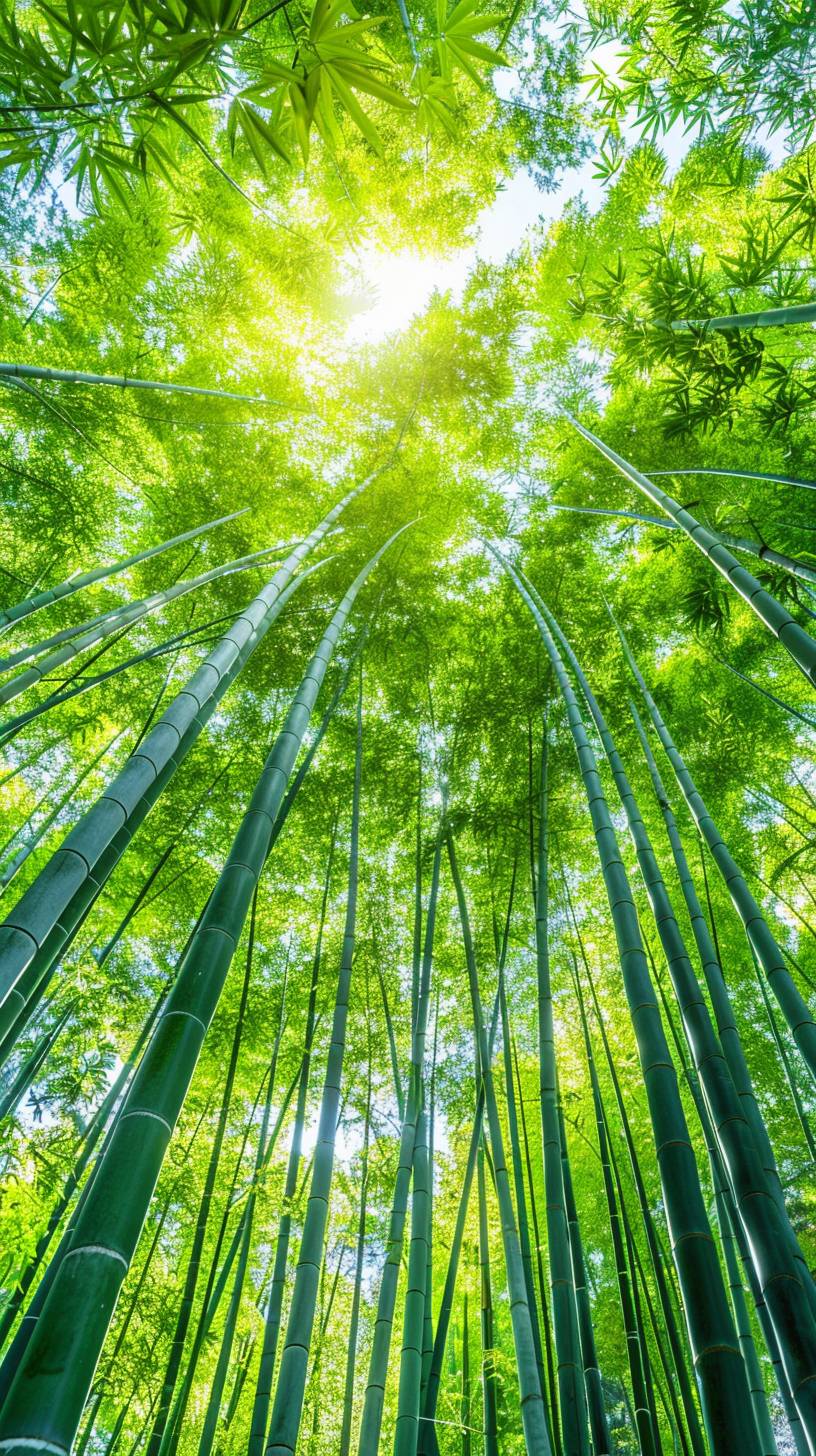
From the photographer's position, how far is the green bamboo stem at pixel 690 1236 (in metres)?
1.04

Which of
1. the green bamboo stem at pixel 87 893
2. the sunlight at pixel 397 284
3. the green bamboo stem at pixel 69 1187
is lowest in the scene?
the green bamboo stem at pixel 87 893

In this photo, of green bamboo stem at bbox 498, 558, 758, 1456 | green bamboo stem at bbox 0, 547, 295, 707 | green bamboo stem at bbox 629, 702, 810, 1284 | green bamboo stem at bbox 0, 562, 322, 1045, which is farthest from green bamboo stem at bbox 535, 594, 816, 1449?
green bamboo stem at bbox 0, 547, 295, 707

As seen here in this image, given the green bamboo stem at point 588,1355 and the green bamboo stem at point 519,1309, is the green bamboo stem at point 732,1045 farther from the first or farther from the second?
the green bamboo stem at point 519,1309

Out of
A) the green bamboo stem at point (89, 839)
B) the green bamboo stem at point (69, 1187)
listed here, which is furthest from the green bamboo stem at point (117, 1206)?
the green bamboo stem at point (69, 1187)

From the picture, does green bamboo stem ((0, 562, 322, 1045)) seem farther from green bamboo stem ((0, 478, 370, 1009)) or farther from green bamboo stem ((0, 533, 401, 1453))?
green bamboo stem ((0, 533, 401, 1453))

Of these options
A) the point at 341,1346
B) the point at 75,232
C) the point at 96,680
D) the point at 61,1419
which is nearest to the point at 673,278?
the point at 96,680

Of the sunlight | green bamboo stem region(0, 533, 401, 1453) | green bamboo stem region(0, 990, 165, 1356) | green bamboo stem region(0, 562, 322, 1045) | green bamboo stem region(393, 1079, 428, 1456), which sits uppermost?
the sunlight

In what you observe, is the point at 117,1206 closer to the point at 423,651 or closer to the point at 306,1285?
the point at 306,1285

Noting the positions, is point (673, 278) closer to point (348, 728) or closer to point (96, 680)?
point (96, 680)

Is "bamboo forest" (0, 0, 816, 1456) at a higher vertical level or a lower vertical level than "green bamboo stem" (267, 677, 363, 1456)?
higher

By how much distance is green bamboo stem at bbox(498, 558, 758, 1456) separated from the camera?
1041mm

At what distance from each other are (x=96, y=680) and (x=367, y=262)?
11.9 ft

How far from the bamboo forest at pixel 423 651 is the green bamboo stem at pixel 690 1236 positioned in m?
1.13

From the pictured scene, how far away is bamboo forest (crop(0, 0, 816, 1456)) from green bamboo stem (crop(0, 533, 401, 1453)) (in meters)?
1.79
